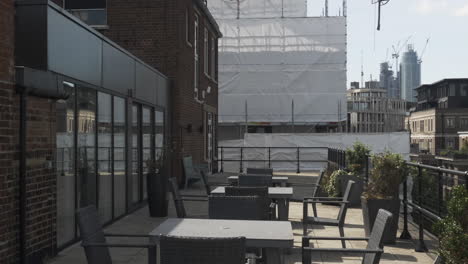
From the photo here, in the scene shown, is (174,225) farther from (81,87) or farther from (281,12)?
(281,12)

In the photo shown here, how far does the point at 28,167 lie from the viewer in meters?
6.71

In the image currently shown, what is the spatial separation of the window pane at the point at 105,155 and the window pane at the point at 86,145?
0.37 metres

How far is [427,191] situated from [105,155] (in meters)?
5.37

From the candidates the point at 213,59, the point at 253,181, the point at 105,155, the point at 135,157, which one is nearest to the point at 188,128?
the point at 135,157

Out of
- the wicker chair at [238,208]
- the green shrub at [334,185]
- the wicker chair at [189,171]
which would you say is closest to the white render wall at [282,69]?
the wicker chair at [189,171]

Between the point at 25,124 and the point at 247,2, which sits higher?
the point at 247,2

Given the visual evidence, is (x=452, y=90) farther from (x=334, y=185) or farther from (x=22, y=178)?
(x=22, y=178)

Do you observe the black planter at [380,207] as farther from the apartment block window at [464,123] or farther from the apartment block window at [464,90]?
the apartment block window at [464,90]

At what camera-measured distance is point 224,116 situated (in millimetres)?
37844

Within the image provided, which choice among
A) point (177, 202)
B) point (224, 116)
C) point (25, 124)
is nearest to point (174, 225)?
point (177, 202)

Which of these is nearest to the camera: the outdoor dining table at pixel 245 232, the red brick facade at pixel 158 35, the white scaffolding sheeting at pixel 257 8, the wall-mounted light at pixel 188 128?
the outdoor dining table at pixel 245 232

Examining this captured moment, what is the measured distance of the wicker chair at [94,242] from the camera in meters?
4.43

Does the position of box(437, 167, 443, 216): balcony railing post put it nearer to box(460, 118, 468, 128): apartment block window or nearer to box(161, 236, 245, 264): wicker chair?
box(161, 236, 245, 264): wicker chair

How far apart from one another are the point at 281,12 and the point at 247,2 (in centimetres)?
263
